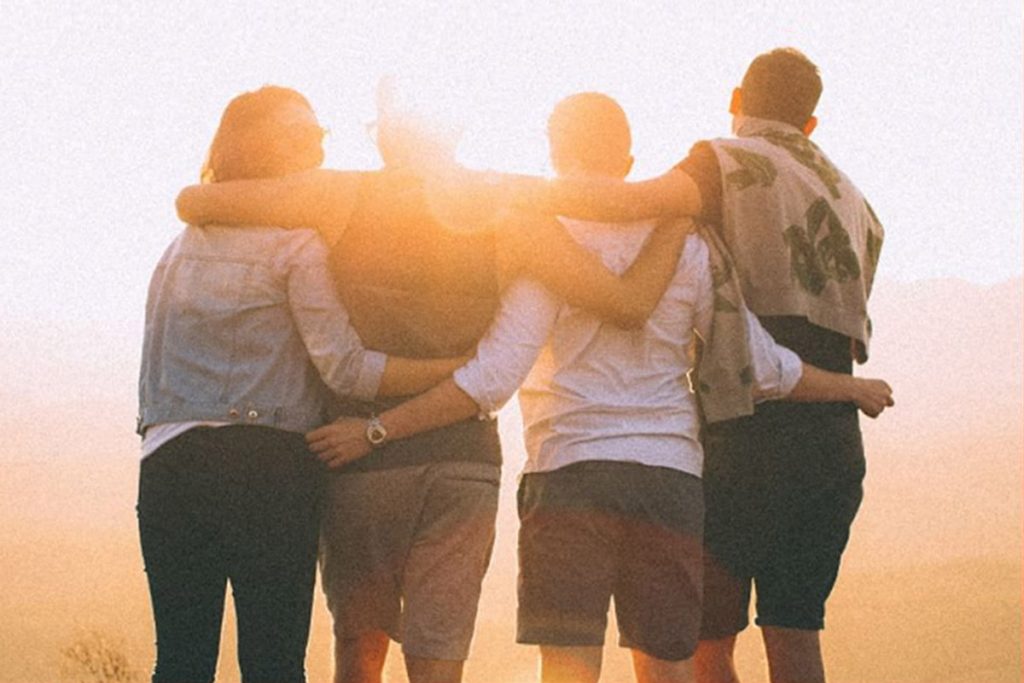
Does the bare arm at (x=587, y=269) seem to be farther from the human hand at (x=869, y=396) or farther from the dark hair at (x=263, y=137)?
the human hand at (x=869, y=396)

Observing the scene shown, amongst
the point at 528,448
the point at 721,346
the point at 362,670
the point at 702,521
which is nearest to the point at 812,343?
the point at 721,346

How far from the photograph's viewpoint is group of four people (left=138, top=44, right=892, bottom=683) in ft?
10.8

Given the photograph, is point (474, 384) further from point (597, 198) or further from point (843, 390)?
point (843, 390)

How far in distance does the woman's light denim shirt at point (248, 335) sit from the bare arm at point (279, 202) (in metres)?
0.04

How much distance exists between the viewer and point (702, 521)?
345cm

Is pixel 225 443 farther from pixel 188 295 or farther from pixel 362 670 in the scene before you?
pixel 362 670

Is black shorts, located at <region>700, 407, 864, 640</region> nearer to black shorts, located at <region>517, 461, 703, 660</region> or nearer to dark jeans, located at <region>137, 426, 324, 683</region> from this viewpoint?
black shorts, located at <region>517, 461, 703, 660</region>

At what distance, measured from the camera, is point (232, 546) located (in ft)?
10.7

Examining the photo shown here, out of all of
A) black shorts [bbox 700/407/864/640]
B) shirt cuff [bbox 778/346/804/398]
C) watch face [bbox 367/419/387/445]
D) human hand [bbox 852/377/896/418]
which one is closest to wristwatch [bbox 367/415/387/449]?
watch face [bbox 367/419/387/445]

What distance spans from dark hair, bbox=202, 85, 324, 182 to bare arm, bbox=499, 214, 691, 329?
607mm

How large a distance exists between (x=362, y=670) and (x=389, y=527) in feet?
1.33

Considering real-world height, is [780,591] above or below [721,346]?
below

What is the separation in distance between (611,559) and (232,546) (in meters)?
0.97

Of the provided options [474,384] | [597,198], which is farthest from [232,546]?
[597,198]
